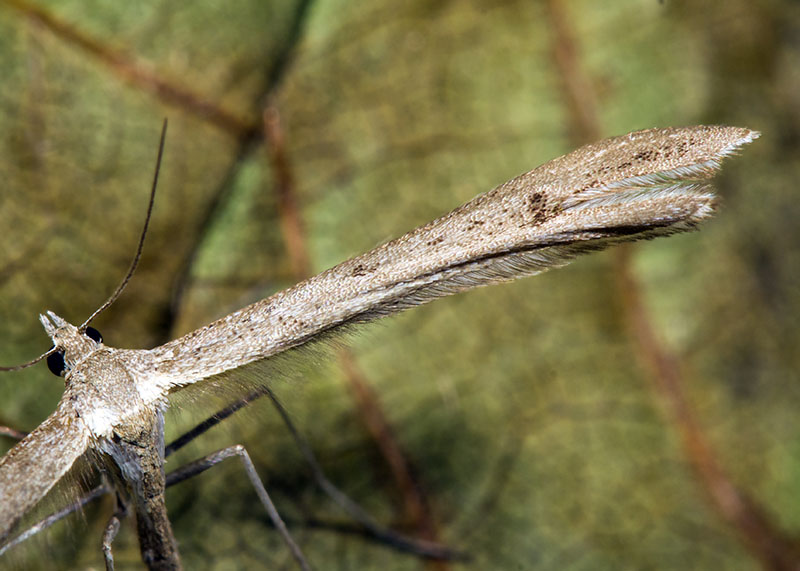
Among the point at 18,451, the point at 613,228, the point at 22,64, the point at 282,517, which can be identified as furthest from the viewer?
the point at 282,517

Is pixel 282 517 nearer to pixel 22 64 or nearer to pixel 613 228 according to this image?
pixel 613 228

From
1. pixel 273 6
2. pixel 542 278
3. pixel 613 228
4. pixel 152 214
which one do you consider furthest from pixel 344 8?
pixel 613 228

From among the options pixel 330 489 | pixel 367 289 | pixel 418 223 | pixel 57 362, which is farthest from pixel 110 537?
pixel 418 223

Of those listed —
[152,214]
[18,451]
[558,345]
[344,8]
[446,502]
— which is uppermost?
[344,8]

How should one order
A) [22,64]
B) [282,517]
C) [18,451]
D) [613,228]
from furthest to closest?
[282,517] → [22,64] → [18,451] → [613,228]

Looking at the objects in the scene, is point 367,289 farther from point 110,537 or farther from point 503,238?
point 110,537

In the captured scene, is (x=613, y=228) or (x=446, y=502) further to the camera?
(x=446, y=502)

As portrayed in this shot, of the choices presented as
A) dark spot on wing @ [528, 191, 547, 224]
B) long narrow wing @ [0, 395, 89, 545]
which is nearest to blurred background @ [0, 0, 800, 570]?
long narrow wing @ [0, 395, 89, 545]
